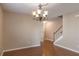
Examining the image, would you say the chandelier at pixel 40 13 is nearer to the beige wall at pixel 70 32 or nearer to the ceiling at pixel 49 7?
the ceiling at pixel 49 7

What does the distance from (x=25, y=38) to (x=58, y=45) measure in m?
0.52

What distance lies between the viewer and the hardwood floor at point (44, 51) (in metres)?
1.68

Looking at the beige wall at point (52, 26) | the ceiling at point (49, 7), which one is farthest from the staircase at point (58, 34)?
the ceiling at point (49, 7)

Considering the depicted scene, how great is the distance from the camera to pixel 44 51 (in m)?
1.72

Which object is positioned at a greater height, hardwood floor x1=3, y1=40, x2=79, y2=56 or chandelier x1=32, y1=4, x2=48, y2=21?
chandelier x1=32, y1=4, x2=48, y2=21

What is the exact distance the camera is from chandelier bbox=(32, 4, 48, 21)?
66.8 inches

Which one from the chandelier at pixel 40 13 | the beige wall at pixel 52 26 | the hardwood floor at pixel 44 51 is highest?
the chandelier at pixel 40 13

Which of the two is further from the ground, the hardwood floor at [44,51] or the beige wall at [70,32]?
the beige wall at [70,32]

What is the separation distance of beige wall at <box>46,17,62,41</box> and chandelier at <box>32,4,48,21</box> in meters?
0.11

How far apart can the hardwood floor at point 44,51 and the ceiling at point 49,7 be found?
0.46 metres

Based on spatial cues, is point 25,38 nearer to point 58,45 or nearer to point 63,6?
point 58,45

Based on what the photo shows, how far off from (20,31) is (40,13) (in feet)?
A: 1.37

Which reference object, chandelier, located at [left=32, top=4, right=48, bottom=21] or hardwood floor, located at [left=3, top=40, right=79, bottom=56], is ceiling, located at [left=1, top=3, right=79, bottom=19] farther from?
hardwood floor, located at [left=3, top=40, right=79, bottom=56]

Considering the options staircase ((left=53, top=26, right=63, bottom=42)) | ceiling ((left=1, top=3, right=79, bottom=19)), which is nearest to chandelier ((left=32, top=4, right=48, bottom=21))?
ceiling ((left=1, top=3, right=79, bottom=19))
